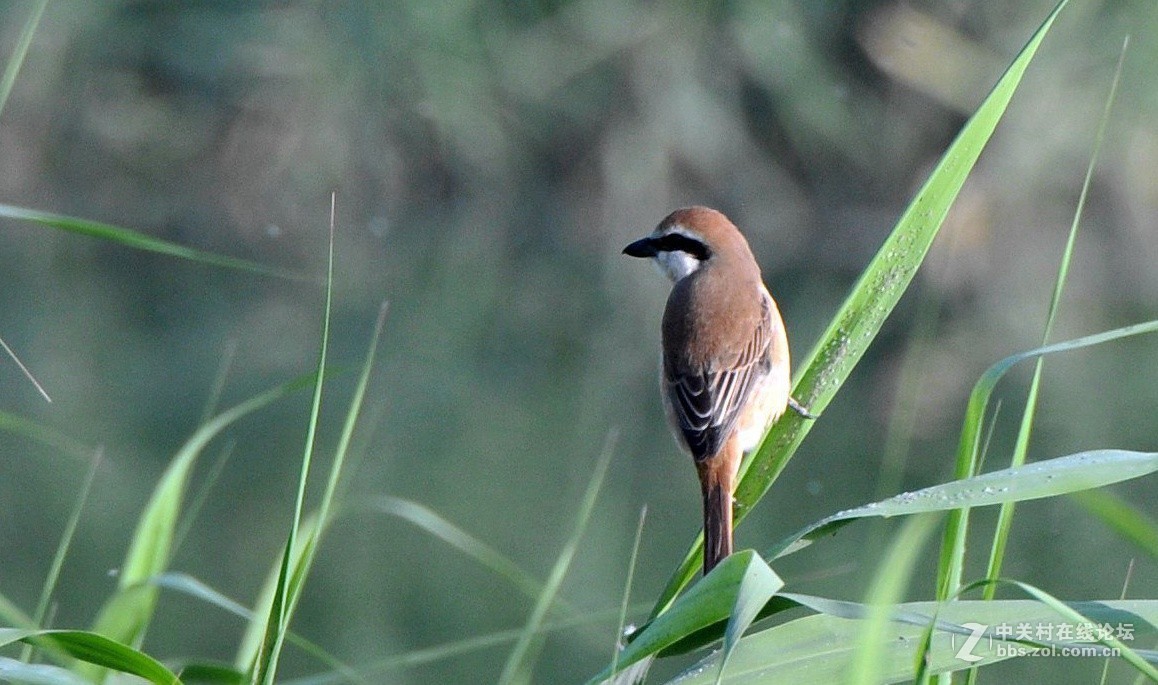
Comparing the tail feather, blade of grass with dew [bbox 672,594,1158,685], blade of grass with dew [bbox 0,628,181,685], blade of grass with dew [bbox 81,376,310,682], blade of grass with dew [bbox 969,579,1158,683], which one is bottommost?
the tail feather

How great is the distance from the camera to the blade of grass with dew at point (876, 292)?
7.30 feet

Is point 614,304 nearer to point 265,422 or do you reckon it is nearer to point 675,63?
point 675,63

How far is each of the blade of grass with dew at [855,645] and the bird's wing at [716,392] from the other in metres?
1.53

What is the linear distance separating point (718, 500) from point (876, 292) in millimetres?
757

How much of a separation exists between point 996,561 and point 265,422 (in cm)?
1000

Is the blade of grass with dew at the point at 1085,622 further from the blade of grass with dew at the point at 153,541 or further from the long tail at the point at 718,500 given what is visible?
the blade of grass with dew at the point at 153,541

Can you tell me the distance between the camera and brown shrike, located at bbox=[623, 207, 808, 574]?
11.6ft

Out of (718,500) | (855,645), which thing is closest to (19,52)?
(855,645)

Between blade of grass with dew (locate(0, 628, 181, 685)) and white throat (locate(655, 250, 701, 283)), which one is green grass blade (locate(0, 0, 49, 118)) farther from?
white throat (locate(655, 250, 701, 283))

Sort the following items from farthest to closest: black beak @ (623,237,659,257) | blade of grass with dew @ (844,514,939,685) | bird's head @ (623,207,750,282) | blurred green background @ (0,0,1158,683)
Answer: blurred green background @ (0,0,1158,683)
black beak @ (623,237,659,257)
bird's head @ (623,207,750,282)
blade of grass with dew @ (844,514,939,685)

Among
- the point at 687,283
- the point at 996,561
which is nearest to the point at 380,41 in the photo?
the point at 687,283

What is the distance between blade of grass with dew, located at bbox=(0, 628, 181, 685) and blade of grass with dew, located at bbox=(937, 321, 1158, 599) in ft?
3.20

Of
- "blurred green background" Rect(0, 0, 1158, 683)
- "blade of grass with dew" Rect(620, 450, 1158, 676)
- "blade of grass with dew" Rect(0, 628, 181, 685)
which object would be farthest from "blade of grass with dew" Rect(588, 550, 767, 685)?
"blurred green background" Rect(0, 0, 1158, 683)

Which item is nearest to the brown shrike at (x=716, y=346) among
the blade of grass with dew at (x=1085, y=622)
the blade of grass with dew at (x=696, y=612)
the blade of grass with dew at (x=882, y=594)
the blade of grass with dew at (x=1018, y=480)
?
the blade of grass with dew at (x=1018, y=480)
